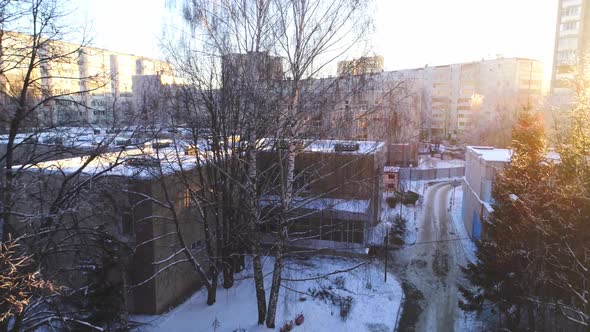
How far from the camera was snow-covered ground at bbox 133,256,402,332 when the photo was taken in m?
11.4

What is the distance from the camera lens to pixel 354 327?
11.7m

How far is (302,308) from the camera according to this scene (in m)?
12.3

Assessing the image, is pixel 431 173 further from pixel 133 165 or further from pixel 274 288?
pixel 133 165

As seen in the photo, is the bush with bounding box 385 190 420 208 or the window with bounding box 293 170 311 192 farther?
the bush with bounding box 385 190 420 208

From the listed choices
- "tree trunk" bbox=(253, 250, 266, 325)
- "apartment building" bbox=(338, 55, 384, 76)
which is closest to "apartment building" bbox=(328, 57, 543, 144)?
"apartment building" bbox=(338, 55, 384, 76)

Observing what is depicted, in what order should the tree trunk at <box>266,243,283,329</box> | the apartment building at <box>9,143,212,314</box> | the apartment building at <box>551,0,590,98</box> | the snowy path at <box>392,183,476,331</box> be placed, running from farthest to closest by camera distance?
the apartment building at <box>551,0,590,98</box> < the snowy path at <box>392,183,476,331</box> < the apartment building at <box>9,143,212,314</box> < the tree trunk at <box>266,243,283,329</box>

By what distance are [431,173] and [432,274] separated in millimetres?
22453

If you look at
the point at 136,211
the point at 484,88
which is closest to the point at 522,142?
the point at 136,211

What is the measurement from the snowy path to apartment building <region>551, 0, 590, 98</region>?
945 inches

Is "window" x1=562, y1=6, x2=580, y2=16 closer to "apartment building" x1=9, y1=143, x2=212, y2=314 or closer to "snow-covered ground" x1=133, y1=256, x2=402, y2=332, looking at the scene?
"snow-covered ground" x1=133, y1=256, x2=402, y2=332

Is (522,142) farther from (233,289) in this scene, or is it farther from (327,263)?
(233,289)

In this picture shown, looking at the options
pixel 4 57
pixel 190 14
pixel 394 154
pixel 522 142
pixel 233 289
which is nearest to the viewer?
pixel 4 57

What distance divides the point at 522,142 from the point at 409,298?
258 inches

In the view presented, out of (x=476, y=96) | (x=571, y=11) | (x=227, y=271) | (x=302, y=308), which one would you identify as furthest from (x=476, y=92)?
(x=227, y=271)
